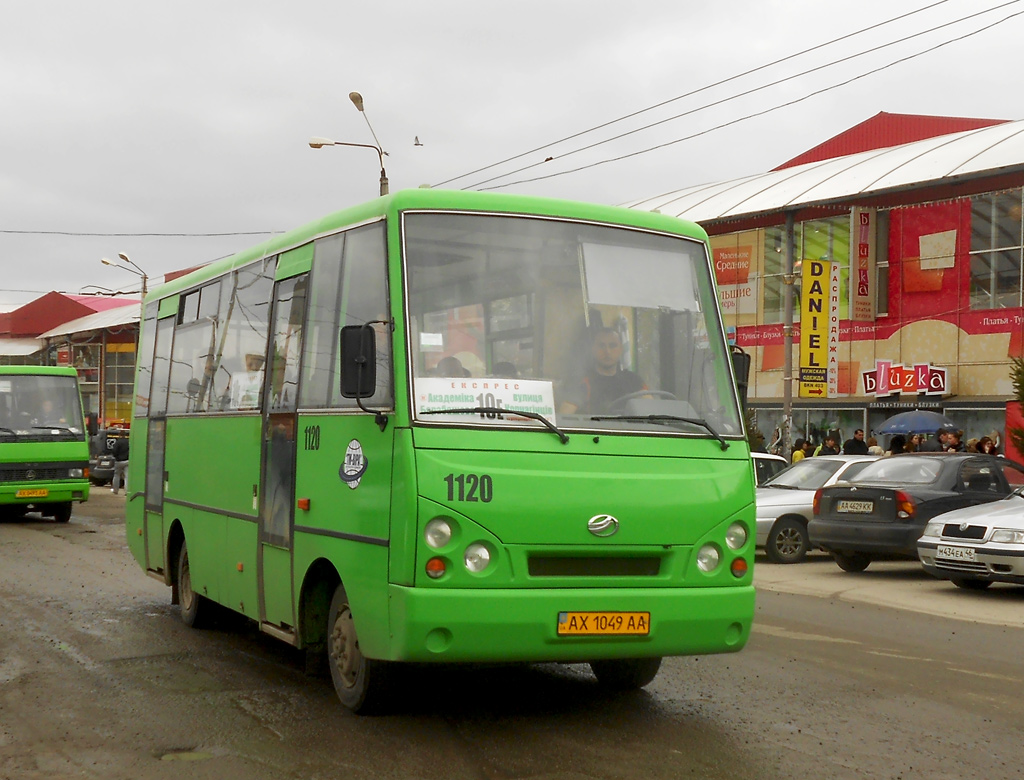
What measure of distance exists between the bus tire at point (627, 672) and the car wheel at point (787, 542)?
408 inches

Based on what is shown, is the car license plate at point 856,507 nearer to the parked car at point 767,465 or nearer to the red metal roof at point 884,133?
the parked car at point 767,465

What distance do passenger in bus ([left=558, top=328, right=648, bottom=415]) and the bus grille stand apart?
754 mm

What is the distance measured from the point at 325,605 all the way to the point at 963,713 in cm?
362

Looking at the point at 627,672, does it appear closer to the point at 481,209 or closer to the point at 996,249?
the point at 481,209

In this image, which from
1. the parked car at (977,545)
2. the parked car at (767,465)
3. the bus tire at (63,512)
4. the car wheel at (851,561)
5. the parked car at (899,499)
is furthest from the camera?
the bus tire at (63,512)

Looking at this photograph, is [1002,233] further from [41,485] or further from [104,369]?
[104,369]

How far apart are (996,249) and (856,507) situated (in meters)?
18.8

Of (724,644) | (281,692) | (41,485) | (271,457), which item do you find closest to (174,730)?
(281,692)

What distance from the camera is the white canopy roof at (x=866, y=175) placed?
32.3 m

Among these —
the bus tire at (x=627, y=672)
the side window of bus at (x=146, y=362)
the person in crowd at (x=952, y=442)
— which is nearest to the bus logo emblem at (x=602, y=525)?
the bus tire at (x=627, y=672)

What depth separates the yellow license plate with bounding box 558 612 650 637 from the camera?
6492mm

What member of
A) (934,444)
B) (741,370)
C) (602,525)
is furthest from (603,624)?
Result: (934,444)

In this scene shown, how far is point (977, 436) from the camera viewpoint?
3272cm

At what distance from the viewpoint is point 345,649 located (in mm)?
7156
